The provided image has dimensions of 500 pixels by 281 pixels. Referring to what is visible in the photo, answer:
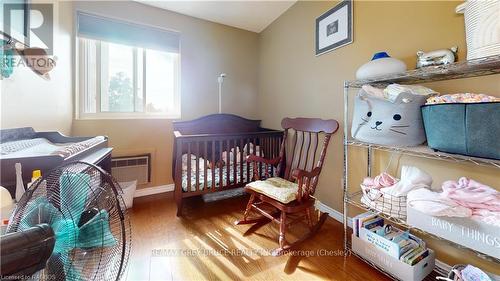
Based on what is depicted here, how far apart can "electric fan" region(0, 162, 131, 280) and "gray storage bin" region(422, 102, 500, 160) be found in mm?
1425

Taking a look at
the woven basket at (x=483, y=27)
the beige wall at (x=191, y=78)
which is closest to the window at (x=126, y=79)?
the beige wall at (x=191, y=78)

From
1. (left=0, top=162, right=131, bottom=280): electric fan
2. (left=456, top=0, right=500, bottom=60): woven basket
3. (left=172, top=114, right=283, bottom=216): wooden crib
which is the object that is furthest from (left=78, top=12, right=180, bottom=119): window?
(left=456, top=0, right=500, bottom=60): woven basket

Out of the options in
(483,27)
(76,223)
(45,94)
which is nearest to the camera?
(76,223)

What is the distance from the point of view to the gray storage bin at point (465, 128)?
869 millimetres

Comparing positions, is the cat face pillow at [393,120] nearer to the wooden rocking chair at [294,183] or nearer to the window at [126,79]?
the wooden rocking chair at [294,183]

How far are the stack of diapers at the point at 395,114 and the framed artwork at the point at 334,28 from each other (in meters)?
0.77

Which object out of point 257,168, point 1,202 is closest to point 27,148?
point 1,202

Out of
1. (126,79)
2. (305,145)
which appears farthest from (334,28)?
(126,79)

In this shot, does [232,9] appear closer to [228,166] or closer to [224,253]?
[228,166]

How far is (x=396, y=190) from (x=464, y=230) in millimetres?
313

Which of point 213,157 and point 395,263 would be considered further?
point 213,157

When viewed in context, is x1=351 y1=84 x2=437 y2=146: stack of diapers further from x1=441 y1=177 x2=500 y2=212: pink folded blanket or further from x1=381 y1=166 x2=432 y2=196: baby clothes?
x1=441 y1=177 x2=500 y2=212: pink folded blanket

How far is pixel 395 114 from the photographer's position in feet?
3.89

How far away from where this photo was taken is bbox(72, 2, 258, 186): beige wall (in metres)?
2.35
